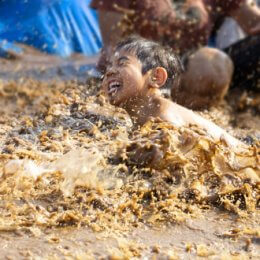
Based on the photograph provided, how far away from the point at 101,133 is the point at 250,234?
1200 millimetres

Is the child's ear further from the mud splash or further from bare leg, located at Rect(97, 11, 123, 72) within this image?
bare leg, located at Rect(97, 11, 123, 72)

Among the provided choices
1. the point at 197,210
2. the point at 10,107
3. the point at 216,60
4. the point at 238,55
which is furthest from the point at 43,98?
the point at 197,210

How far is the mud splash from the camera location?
219cm

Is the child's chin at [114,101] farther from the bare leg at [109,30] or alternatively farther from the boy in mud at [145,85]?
the bare leg at [109,30]

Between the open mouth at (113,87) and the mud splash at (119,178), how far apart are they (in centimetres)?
19

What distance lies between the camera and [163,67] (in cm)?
333

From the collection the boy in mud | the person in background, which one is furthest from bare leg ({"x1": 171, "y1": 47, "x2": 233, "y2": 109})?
the boy in mud

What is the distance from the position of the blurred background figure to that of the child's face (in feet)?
9.06

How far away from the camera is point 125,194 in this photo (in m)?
2.38

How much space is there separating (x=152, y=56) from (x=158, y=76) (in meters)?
0.12

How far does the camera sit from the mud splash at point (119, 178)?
7.17ft

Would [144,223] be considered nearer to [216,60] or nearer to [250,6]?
Answer: [216,60]

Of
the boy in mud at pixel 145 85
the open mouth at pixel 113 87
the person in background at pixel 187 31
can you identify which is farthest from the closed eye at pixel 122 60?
the person in background at pixel 187 31

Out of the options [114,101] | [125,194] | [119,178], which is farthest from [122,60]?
[125,194]
